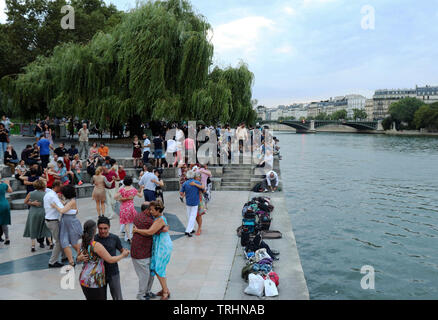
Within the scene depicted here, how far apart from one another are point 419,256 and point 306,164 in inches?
970

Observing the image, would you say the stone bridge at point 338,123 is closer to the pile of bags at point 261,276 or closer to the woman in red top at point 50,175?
the woman in red top at point 50,175

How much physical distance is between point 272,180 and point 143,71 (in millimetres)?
10482

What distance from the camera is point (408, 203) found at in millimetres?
19250

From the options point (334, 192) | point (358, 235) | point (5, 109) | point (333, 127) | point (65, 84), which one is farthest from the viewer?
point (333, 127)

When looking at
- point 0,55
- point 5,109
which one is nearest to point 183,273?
point 5,109

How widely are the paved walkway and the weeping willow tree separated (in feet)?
40.2

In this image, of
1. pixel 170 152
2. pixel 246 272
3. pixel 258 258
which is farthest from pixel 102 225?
pixel 170 152

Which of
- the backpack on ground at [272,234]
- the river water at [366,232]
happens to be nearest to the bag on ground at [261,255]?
the river water at [366,232]

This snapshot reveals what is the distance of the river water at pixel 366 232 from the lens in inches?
370

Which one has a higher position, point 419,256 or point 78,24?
point 78,24

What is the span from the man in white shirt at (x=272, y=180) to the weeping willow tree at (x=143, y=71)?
7.78m

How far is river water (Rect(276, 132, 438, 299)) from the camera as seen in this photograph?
9.40 metres

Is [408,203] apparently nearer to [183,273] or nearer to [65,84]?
[183,273]

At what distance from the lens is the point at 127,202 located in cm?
884
